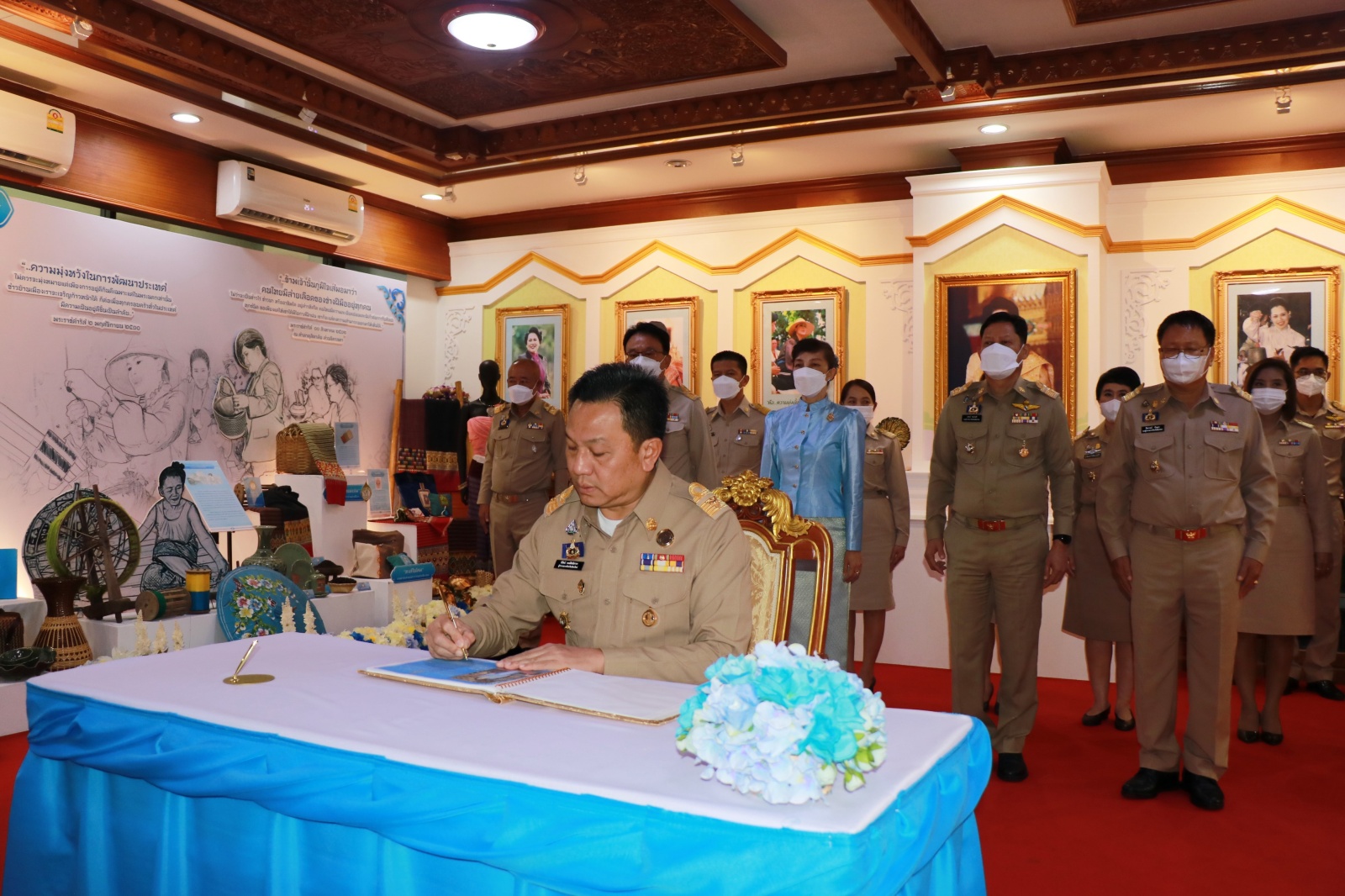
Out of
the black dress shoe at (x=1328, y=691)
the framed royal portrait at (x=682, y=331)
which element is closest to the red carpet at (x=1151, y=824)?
the black dress shoe at (x=1328, y=691)

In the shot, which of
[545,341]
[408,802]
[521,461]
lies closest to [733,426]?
[521,461]

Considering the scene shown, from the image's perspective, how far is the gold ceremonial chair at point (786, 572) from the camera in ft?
8.45

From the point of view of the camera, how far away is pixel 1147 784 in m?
3.86

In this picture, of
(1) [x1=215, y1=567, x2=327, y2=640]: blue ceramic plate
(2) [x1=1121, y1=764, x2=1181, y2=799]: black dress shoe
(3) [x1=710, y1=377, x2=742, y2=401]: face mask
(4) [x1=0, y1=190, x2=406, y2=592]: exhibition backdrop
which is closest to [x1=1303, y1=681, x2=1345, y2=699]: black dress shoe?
(2) [x1=1121, y1=764, x2=1181, y2=799]: black dress shoe

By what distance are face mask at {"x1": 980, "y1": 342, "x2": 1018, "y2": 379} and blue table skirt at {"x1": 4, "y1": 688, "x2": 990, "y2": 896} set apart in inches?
106

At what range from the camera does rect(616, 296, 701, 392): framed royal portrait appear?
838 centimetres

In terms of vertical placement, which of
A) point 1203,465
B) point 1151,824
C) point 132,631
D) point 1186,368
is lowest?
point 1151,824

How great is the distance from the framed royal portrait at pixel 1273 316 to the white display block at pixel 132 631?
6393 millimetres

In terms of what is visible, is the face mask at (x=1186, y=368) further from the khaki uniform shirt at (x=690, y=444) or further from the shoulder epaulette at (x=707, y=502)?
the khaki uniform shirt at (x=690, y=444)

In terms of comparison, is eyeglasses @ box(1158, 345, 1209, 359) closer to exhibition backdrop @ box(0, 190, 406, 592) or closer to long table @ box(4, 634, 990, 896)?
long table @ box(4, 634, 990, 896)

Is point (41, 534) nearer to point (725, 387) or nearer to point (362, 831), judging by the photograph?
point (725, 387)

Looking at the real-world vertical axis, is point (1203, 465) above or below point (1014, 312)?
below

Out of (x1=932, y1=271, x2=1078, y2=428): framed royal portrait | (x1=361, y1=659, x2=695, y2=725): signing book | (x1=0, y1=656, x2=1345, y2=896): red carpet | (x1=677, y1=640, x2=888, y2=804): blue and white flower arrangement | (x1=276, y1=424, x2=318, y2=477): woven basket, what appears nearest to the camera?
(x1=677, y1=640, x2=888, y2=804): blue and white flower arrangement

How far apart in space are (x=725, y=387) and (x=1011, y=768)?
3.03m
